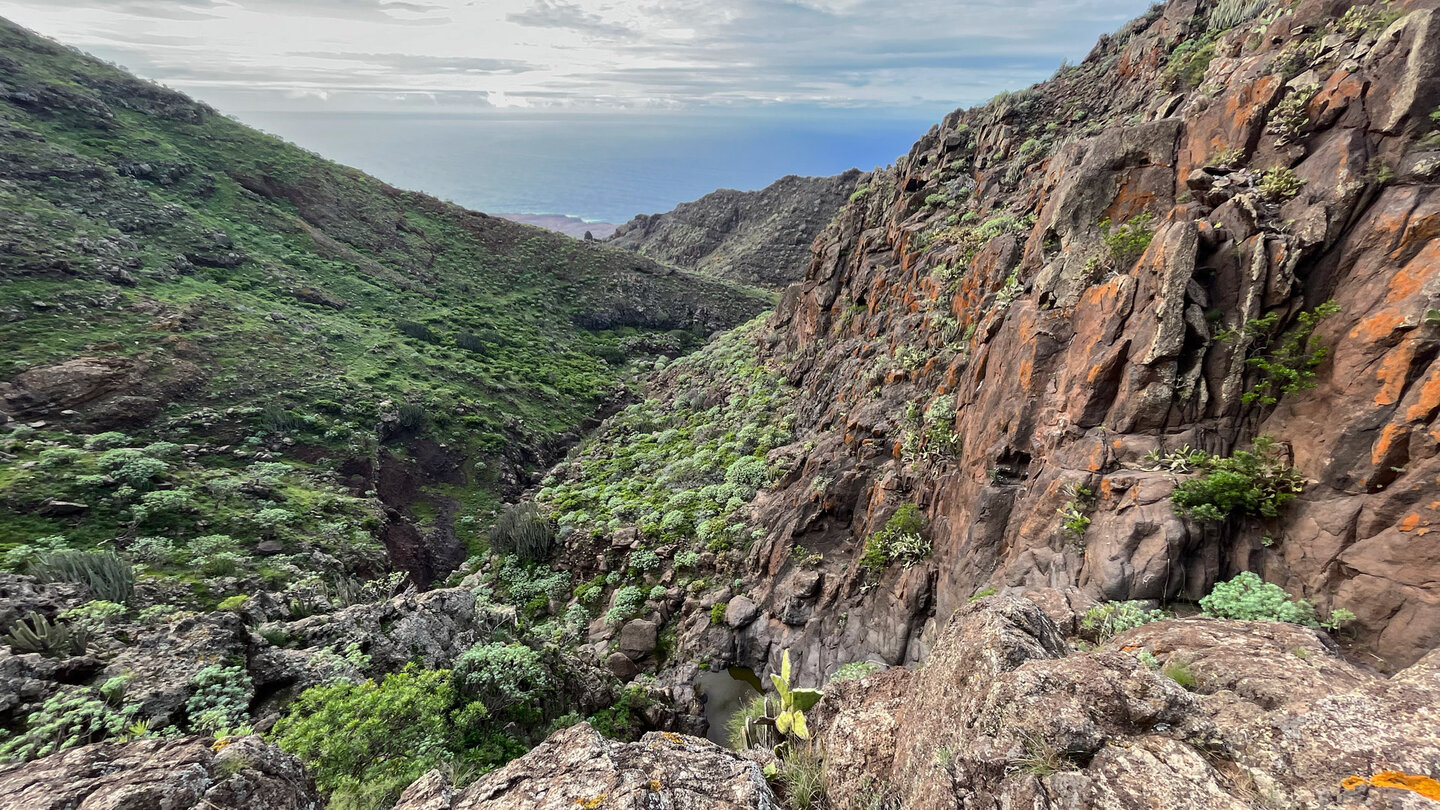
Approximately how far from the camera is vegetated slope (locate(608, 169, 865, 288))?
8175cm

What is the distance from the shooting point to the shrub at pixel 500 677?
1092 centimetres

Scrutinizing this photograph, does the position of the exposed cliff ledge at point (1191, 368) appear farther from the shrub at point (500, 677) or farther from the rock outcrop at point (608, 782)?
the shrub at point (500, 677)

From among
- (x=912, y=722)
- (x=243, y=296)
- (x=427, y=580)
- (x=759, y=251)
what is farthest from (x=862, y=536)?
(x=759, y=251)

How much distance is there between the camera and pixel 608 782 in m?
5.45

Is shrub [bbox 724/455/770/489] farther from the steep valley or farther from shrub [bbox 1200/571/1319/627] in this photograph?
shrub [bbox 1200/571/1319/627]

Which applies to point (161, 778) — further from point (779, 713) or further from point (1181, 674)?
point (1181, 674)

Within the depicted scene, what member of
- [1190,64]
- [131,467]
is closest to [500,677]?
[131,467]

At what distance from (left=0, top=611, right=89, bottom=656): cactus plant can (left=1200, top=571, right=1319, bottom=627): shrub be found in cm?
1800

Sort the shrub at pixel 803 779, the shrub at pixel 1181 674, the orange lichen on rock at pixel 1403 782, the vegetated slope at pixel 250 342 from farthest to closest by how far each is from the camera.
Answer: the vegetated slope at pixel 250 342, the shrub at pixel 803 779, the shrub at pixel 1181 674, the orange lichen on rock at pixel 1403 782

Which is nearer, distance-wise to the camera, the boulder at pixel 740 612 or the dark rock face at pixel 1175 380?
the dark rock face at pixel 1175 380

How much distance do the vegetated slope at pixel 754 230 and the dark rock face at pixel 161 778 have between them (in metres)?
77.2

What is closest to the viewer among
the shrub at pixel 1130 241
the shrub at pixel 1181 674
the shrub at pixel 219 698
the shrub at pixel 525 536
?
the shrub at pixel 1181 674

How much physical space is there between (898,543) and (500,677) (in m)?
10.2

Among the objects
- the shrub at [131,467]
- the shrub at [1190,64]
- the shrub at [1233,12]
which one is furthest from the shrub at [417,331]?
the shrub at [1233,12]
